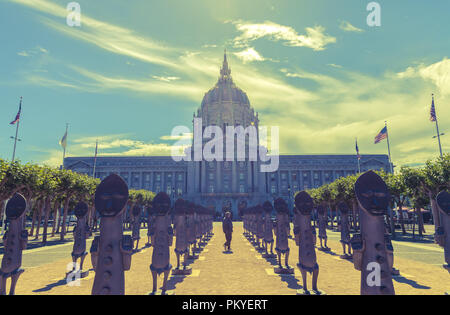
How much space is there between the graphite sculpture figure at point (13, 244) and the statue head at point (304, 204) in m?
8.98

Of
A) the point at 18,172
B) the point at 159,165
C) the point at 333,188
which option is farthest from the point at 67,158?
the point at 333,188

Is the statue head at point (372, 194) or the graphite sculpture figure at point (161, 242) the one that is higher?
the statue head at point (372, 194)

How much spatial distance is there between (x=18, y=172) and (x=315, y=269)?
76.5ft

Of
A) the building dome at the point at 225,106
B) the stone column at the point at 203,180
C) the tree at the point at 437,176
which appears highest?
the building dome at the point at 225,106

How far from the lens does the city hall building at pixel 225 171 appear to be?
94.6 metres

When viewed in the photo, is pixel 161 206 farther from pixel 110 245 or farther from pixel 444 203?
pixel 444 203

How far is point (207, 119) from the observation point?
11062cm

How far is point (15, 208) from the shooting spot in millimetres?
8094

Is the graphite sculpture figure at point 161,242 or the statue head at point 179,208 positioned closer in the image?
the graphite sculpture figure at point 161,242

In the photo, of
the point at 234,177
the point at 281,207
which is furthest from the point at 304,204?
the point at 234,177

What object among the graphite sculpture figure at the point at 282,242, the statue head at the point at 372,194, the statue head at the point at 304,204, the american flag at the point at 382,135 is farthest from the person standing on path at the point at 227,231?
the american flag at the point at 382,135

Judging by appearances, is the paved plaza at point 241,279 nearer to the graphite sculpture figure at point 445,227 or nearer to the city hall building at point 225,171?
the graphite sculpture figure at point 445,227

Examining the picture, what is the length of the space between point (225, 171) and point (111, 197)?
92178 millimetres

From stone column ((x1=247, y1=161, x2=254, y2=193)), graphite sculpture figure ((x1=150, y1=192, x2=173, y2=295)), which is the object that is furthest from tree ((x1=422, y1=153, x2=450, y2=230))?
stone column ((x1=247, y1=161, x2=254, y2=193))
